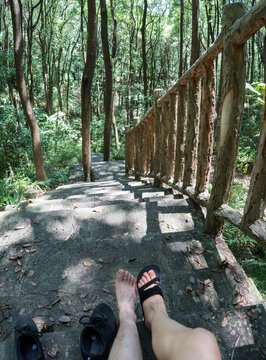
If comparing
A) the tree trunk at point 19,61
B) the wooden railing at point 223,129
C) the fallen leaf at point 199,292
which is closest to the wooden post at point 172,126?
the wooden railing at point 223,129

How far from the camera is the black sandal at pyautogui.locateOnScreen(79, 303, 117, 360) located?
4.29 ft

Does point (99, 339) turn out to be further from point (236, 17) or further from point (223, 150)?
point (236, 17)

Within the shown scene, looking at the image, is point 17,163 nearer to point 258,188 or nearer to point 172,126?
point 172,126

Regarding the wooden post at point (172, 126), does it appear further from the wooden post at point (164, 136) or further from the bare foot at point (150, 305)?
the bare foot at point (150, 305)

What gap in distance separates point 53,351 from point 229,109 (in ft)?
5.84

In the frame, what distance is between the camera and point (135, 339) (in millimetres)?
1356

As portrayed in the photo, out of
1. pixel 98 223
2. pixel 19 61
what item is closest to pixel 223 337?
pixel 98 223

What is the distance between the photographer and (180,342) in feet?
3.71

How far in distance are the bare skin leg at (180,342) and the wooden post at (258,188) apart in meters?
0.72

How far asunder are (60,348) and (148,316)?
53 cm

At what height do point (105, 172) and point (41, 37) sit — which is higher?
point (41, 37)

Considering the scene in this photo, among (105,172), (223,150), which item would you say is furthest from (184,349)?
(105,172)

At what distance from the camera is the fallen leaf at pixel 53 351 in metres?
1.30

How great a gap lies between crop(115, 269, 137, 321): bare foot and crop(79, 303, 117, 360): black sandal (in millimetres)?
85
